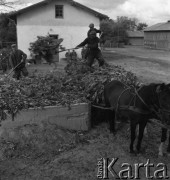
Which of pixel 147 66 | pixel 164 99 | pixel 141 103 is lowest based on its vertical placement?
pixel 147 66

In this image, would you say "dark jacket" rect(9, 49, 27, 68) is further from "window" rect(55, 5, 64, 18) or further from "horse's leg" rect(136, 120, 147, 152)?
"window" rect(55, 5, 64, 18)

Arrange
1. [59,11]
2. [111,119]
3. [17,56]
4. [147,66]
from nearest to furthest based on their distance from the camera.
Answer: [111,119] < [17,56] < [147,66] < [59,11]

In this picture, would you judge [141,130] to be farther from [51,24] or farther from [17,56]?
[51,24]

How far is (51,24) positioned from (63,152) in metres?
19.0

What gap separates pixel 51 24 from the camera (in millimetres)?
23625

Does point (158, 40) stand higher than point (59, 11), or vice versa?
point (59, 11)

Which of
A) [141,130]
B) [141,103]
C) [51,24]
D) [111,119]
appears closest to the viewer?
[141,103]

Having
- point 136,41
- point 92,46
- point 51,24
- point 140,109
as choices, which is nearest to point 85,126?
point 140,109

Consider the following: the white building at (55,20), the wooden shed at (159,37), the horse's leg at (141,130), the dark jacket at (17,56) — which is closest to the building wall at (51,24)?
the white building at (55,20)

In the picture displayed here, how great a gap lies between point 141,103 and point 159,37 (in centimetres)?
4727

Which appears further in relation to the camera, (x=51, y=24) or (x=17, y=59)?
(x=51, y=24)

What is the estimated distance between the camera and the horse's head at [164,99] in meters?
5.07

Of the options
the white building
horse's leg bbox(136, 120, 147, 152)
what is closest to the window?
the white building

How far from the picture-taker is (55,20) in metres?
23.6
